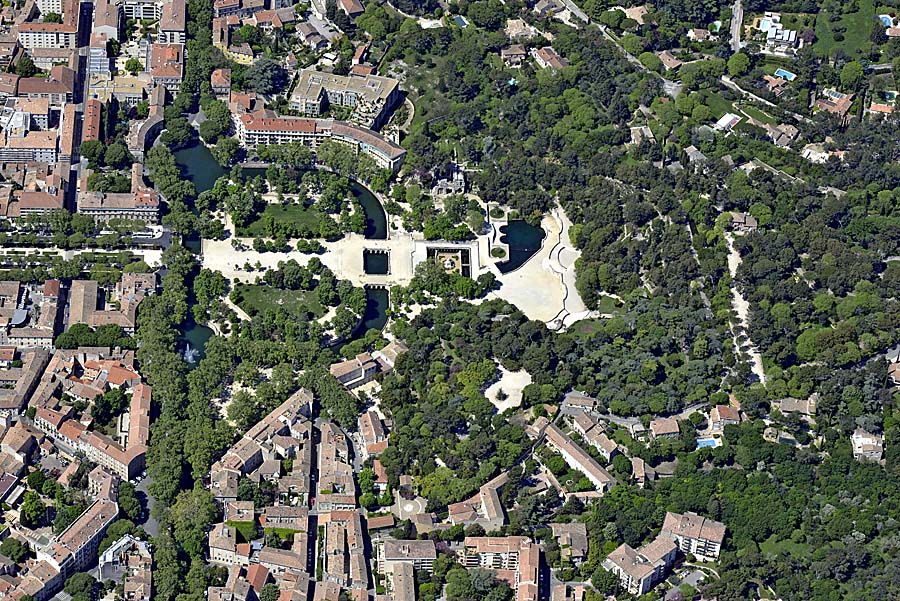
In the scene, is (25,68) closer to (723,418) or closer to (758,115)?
(758,115)

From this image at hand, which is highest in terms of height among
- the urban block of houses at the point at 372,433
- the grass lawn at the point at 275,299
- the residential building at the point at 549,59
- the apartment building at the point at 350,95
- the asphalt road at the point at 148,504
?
the residential building at the point at 549,59

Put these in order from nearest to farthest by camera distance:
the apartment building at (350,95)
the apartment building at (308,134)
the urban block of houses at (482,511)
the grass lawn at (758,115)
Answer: the urban block of houses at (482,511) < the apartment building at (308,134) < the apartment building at (350,95) < the grass lawn at (758,115)

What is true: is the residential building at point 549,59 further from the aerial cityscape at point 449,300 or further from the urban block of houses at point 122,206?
the urban block of houses at point 122,206

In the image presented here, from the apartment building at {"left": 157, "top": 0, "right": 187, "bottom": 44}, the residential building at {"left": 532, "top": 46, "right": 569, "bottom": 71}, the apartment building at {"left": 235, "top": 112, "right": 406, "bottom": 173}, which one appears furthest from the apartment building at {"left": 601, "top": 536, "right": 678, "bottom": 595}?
the apartment building at {"left": 157, "top": 0, "right": 187, "bottom": 44}

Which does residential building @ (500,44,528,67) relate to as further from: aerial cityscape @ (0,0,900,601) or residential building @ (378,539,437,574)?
residential building @ (378,539,437,574)

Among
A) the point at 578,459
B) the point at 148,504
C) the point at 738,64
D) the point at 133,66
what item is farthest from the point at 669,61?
the point at 148,504

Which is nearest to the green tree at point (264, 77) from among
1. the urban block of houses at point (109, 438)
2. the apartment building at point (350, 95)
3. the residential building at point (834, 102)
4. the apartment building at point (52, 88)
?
the apartment building at point (350, 95)
